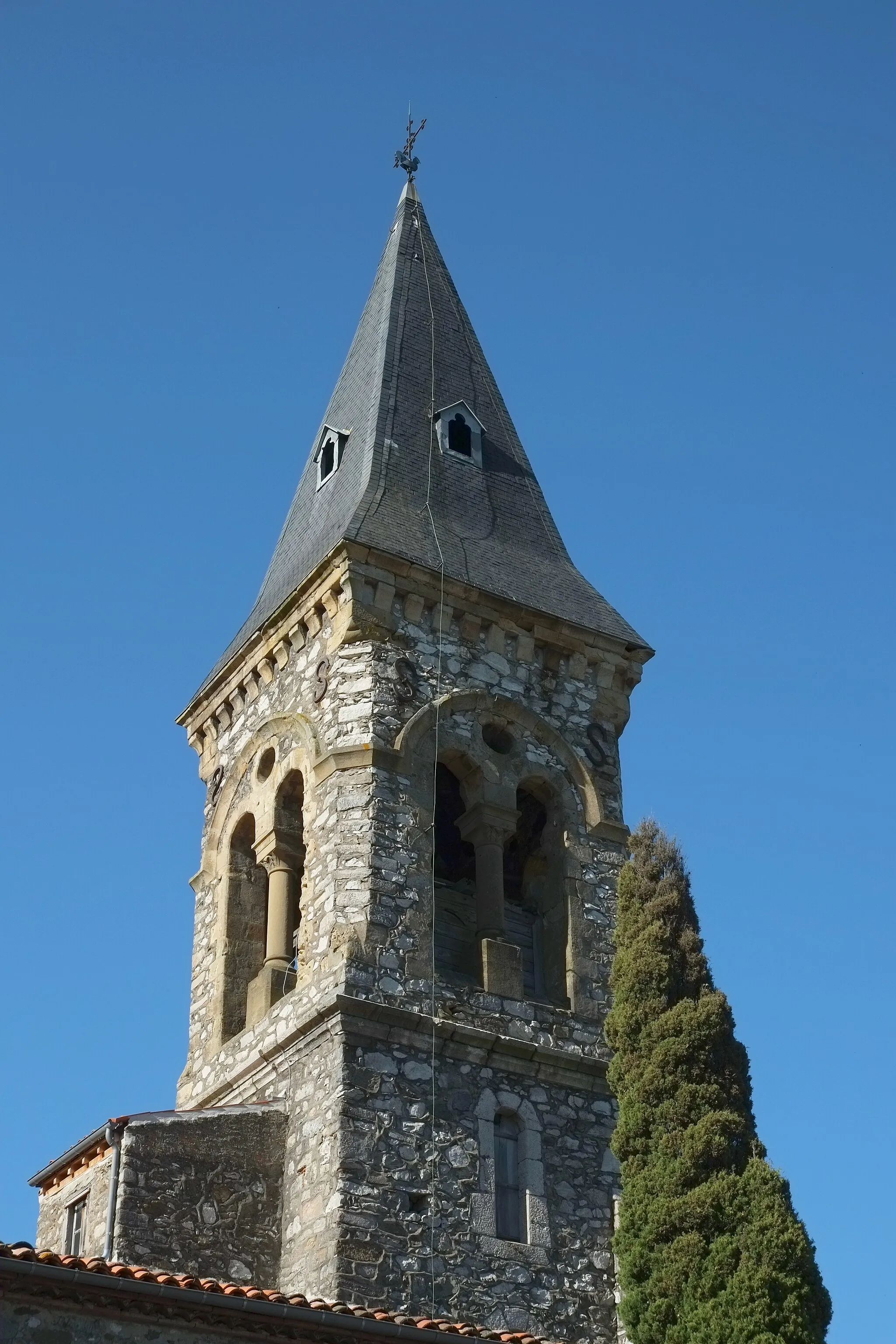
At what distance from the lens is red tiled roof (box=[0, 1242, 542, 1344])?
45.2ft

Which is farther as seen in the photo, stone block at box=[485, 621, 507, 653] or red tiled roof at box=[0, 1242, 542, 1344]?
stone block at box=[485, 621, 507, 653]

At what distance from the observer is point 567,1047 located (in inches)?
772

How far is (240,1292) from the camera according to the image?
14352 mm

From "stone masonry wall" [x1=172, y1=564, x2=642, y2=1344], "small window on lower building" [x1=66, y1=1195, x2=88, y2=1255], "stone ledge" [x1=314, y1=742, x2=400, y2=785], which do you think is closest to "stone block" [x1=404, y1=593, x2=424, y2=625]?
"stone masonry wall" [x1=172, y1=564, x2=642, y2=1344]

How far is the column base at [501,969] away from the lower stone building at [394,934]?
40mm

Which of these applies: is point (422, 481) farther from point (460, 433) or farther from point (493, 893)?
point (493, 893)

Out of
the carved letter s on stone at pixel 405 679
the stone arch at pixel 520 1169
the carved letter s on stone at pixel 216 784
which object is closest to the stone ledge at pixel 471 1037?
the stone arch at pixel 520 1169

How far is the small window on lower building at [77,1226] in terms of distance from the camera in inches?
724

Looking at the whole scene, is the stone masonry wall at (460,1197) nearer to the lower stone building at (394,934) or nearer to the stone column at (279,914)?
the lower stone building at (394,934)

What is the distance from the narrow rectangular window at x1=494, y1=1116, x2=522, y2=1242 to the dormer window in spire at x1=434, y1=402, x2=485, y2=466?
8995 mm

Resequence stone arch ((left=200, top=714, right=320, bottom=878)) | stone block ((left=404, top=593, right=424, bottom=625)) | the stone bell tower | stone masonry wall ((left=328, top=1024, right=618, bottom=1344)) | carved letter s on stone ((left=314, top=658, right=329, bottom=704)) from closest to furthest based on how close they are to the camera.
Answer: stone masonry wall ((left=328, top=1024, right=618, bottom=1344)) → the stone bell tower → stone arch ((left=200, top=714, right=320, bottom=878)) → carved letter s on stone ((left=314, top=658, right=329, bottom=704)) → stone block ((left=404, top=593, right=424, bottom=625))

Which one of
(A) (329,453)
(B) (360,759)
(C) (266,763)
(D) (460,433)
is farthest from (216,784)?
(D) (460,433)

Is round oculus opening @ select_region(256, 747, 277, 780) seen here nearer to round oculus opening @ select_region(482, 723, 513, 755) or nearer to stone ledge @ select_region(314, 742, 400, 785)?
stone ledge @ select_region(314, 742, 400, 785)

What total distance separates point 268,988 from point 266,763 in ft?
9.40
